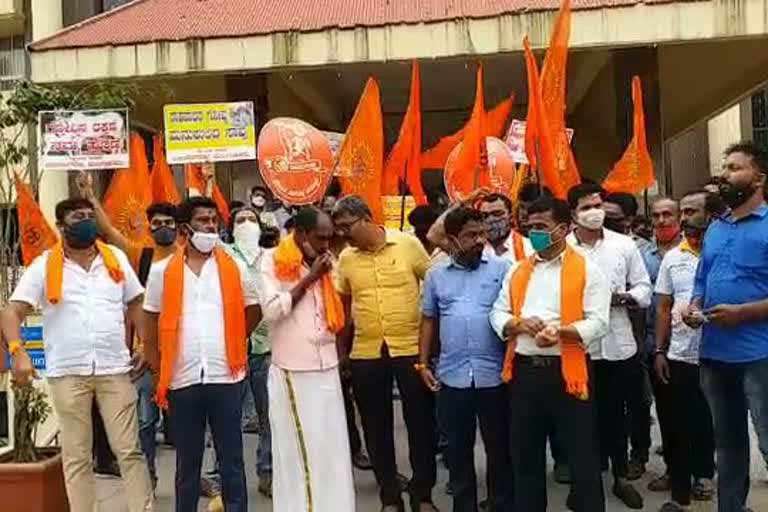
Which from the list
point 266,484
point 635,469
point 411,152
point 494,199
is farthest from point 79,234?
point 635,469

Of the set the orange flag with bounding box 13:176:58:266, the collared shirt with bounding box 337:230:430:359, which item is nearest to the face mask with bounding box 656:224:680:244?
the collared shirt with bounding box 337:230:430:359

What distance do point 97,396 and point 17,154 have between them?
257 cm

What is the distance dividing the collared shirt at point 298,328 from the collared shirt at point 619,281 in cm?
163

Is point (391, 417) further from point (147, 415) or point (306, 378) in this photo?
point (147, 415)

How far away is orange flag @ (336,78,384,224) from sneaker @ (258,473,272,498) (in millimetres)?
2090

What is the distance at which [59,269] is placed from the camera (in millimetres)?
4934

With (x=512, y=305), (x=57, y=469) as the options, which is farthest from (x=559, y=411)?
(x=57, y=469)

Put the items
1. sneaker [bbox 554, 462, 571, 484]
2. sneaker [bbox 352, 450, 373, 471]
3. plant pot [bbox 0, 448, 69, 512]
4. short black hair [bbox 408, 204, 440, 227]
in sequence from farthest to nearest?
sneaker [bbox 352, 450, 373, 471] < short black hair [bbox 408, 204, 440, 227] < sneaker [bbox 554, 462, 571, 484] < plant pot [bbox 0, 448, 69, 512]

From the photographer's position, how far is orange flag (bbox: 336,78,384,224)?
→ 23.6ft

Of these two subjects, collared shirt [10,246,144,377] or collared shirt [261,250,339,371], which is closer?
collared shirt [261,250,339,371]

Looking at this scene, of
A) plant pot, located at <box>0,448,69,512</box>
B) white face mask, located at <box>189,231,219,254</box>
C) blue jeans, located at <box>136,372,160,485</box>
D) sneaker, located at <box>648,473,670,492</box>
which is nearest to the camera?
white face mask, located at <box>189,231,219,254</box>

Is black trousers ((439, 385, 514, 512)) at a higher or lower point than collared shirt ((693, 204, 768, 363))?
lower

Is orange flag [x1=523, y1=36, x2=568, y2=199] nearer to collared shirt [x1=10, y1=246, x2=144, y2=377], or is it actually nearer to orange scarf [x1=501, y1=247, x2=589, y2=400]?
orange scarf [x1=501, y1=247, x2=589, y2=400]

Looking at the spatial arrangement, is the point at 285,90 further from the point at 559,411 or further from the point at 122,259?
the point at 559,411
